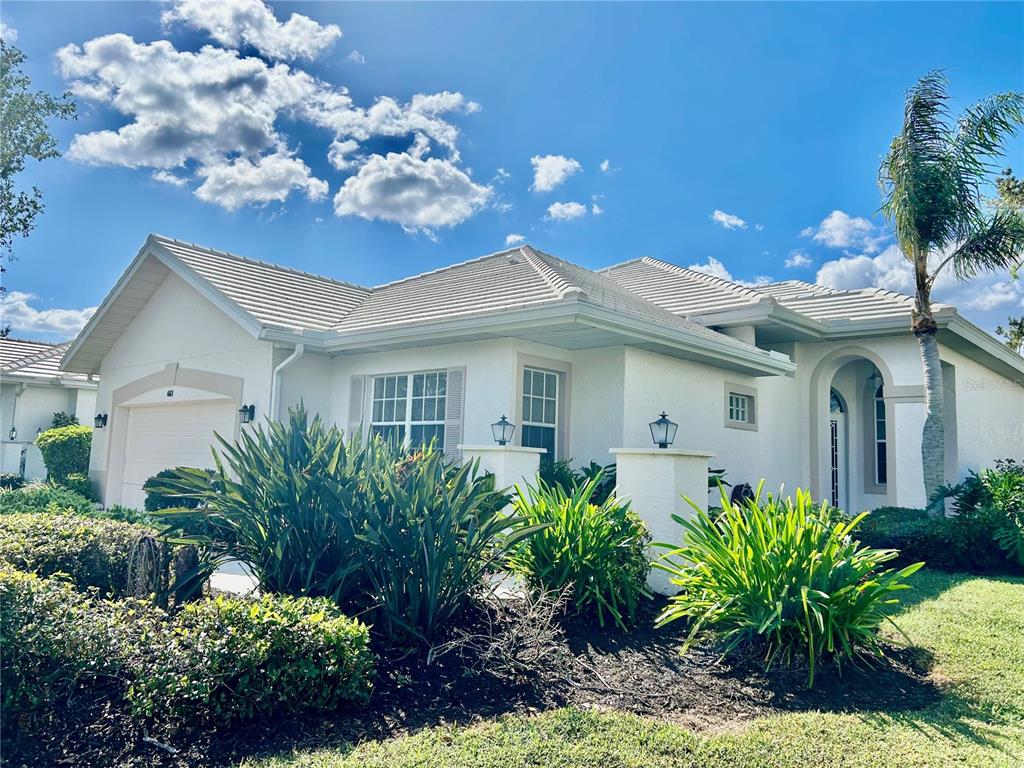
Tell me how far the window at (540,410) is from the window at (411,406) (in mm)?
1291

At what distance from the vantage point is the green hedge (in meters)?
3.91

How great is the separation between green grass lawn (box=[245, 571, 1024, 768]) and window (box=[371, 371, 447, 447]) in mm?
6801

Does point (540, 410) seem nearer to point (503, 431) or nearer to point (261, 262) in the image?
point (503, 431)

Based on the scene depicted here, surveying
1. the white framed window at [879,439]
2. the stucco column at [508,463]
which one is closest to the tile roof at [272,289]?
the stucco column at [508,463]

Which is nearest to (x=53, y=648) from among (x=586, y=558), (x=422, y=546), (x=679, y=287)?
(x=422, y=546)

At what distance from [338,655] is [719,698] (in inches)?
100

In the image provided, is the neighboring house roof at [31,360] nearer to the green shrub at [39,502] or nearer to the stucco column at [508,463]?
the green shrub at [39,502]

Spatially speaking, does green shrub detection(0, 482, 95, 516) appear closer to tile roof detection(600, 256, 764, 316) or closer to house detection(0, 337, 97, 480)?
house detection(0, 337, 97, 480)

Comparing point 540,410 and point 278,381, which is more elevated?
point 278,381

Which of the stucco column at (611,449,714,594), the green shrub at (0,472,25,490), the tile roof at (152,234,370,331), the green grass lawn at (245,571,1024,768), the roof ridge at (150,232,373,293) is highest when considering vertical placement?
the roof ridge at (150,232,373,293)

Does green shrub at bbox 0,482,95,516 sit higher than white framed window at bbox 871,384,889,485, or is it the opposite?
white framed window at bbox 871,384,889,485

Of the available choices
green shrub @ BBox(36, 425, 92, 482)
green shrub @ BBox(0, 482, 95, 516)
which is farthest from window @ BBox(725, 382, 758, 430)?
green shrub @ BBox(36, 425, 92, 482)

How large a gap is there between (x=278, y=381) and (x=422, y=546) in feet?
21.9

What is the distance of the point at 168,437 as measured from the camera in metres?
13.8
